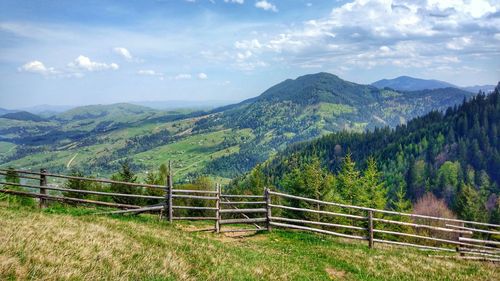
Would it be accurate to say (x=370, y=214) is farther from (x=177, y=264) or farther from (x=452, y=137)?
(x=452, y=137)

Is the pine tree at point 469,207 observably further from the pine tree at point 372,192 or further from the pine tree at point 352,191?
the pine tree at point 352,191

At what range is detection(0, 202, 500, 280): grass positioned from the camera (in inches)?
267

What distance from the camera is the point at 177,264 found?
27.8ft

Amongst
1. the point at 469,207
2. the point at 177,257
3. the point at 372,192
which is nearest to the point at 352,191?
the point at 372,192

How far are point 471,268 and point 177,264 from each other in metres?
12.3

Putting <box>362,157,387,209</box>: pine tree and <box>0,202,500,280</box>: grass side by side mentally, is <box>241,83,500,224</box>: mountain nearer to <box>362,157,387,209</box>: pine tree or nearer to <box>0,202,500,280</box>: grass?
<box>362,157,387,209</box>: pine tree

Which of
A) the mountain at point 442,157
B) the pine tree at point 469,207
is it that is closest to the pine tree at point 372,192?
the pine tree at point 469,207

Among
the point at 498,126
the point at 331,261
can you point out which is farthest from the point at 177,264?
the point at 498,126

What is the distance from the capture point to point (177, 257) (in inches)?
365

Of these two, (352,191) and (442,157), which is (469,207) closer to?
(352,191)

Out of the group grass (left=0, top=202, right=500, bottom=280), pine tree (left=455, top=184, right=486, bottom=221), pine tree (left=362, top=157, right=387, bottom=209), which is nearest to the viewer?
grass (left=0, top=202, right=500, bottom=280)

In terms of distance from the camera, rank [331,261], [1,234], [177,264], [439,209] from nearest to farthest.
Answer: [1,234] → [177,264] → [331,261] → [439,209]

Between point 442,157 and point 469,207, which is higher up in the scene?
point 469,207

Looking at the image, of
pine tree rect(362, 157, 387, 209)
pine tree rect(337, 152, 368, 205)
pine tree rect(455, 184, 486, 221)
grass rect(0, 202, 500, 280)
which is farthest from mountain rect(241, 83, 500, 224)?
grass rect(0, 202, 500, 280)
